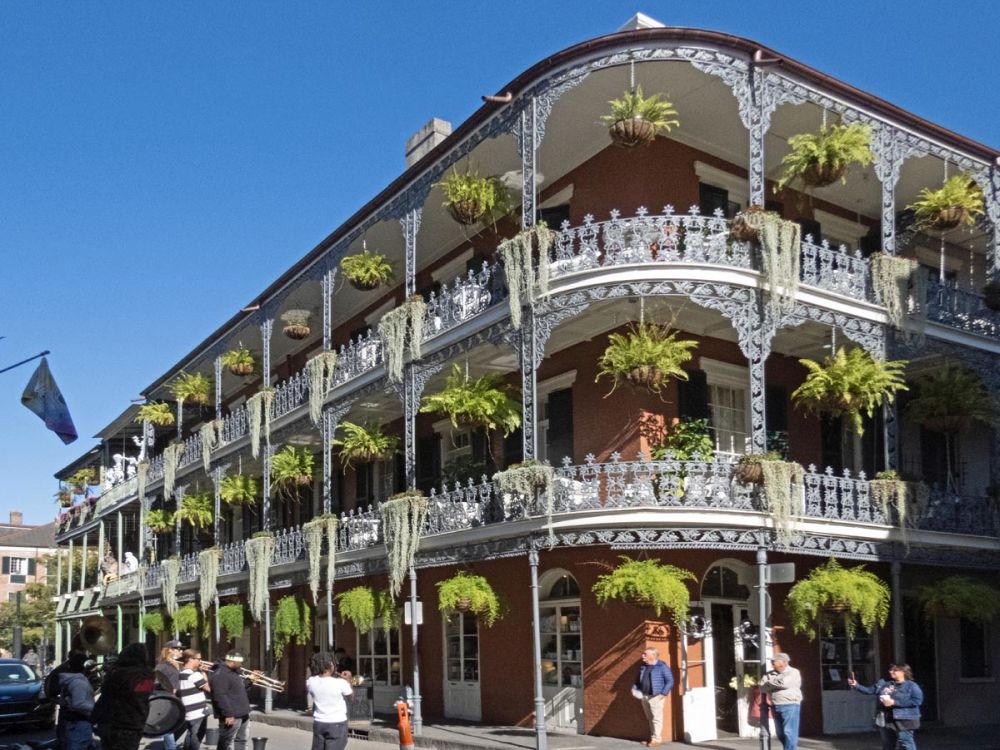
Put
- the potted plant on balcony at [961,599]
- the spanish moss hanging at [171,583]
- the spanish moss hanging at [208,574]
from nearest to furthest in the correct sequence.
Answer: the potted plant on balcony at [961,599] → the spanish moss hanging at [208,574] → the spanish moss hanging at [171,583]

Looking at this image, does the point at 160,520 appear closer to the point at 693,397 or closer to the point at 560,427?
the point at 560,427

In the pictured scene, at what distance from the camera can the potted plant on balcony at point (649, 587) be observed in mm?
15242

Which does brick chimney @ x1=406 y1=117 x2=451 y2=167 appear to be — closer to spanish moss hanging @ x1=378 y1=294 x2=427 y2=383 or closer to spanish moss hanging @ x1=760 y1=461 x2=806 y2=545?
spanish moss hanging @ x1=378 y1=294 x2=427 y2=383

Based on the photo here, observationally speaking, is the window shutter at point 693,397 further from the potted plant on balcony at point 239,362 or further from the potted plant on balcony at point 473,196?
the potted plant on balcony at point 239,362

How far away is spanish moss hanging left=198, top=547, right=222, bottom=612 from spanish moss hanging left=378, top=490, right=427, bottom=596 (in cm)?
983

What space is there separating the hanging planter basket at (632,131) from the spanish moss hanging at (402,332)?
17.3 ft

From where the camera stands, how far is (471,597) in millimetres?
17656

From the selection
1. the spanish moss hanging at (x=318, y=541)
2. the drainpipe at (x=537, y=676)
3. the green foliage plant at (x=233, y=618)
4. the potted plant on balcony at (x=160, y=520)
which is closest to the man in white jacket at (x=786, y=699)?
the drainpipe at (x=537, y=676)

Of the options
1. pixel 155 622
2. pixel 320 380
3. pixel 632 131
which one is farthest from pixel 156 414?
pixel 632 131

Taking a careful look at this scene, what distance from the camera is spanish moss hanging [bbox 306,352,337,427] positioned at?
23484 millimetres

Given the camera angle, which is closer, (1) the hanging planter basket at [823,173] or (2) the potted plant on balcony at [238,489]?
(1) the hanging planter basket at [823,173]

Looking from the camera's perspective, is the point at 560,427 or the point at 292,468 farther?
the point at 292,468

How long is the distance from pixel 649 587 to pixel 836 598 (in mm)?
2513

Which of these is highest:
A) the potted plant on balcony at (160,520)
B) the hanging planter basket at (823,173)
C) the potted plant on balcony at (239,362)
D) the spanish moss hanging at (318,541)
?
the hanging planter basket at (823,173)
